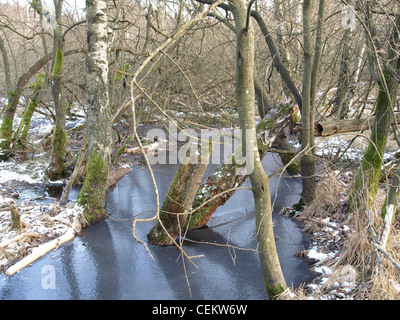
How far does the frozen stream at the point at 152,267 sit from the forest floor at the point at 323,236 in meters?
0.27

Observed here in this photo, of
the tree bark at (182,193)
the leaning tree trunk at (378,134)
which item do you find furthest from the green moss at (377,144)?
the tree bark at (182,193)

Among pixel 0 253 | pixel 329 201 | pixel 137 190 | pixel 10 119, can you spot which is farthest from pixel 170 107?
pixel 0 253

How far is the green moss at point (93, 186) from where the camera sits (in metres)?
6.62

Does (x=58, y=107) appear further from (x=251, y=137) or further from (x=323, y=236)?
(x=251, y=137)

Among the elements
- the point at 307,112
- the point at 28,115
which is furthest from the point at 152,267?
the point at 28,115

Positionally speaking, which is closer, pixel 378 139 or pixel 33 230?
pixel 378 139

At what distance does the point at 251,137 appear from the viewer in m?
3.39

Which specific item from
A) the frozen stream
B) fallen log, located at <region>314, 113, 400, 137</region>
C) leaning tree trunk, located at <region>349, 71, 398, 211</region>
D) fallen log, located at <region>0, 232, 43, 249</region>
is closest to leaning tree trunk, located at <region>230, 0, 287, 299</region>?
the frozen stream

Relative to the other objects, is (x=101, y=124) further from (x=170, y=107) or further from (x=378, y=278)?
(x=170, y=107)

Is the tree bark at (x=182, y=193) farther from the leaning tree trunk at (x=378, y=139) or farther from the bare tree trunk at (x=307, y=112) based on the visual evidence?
the leaning tree trunk at (x=378, y=139)

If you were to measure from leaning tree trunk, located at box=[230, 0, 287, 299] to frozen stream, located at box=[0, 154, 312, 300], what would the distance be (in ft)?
3.57

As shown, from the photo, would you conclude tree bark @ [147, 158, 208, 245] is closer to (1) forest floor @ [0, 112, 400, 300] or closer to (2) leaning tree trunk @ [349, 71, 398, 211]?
(1) forest floor @ [0, 112, 400, 300]

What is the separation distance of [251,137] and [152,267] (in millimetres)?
2893
